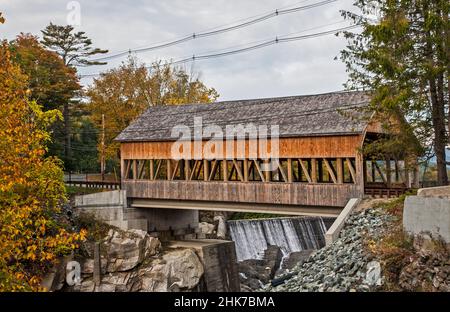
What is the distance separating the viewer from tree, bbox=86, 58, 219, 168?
124ft

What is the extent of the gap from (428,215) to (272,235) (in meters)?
21.3

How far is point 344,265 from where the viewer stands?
43.7ft

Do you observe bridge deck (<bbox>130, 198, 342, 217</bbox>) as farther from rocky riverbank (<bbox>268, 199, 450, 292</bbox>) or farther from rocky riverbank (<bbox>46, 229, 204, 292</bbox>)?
rocky riverbank (<bbox>268, 199, 450, 292</bbox>)

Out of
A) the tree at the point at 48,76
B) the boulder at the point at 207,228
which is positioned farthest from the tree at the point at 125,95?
the boulder at the point at 207,228

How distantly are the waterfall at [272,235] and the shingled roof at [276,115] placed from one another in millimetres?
10148

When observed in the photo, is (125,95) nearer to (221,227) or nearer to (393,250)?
(221,227)

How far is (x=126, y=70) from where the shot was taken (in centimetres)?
3941

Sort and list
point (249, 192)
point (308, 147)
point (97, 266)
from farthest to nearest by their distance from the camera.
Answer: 1. point (97, 266)
2. point (249, 192)
3. point (308, 147)

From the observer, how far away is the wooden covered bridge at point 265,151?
1973 centimetres

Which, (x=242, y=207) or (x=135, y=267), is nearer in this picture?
(x=242, y=207)

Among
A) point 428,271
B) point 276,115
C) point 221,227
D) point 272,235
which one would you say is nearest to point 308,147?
point 276,115

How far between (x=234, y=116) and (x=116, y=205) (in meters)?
8.18

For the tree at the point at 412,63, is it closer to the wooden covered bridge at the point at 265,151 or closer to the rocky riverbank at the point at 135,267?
the wooden covered bridge at the point at 265,151
